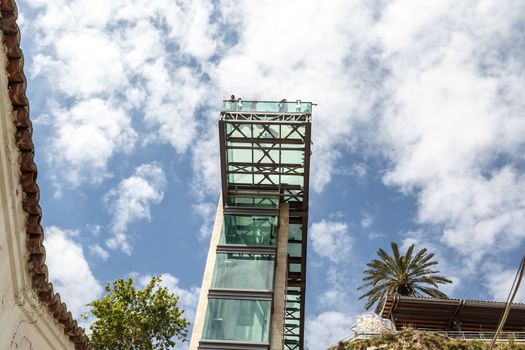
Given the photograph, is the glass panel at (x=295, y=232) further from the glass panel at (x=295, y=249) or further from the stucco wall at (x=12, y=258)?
the stucco wall at (x=12, y=258)

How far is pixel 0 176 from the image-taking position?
8242 mm

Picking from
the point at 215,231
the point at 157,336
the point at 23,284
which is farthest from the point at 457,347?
the point at 23,284

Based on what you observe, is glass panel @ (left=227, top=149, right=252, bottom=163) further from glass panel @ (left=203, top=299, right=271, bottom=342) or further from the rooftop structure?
glass panel @ (left=203, top=299, right=271, bottom=342)

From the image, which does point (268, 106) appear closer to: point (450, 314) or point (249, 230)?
point (249, 230)

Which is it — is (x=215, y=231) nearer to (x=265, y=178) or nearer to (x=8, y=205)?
(x=265, y=178)

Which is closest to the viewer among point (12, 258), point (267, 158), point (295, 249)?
point (12, 258)

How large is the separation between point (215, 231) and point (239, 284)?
399 centimetres

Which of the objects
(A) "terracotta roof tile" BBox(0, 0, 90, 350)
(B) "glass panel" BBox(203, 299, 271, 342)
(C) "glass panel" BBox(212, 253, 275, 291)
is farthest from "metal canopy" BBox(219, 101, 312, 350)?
(A) "terracotta roof tile" BBox(0, 0, 90, 350)

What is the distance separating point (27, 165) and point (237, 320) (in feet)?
53.7

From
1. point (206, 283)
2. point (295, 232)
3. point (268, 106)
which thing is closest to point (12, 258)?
point (206, 283)

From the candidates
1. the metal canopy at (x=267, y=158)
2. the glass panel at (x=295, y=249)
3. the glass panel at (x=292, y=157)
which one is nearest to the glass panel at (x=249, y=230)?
the metal canopy at (x=267, y=158)

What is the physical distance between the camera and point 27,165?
878 centimetres

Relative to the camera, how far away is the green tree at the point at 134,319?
2750 cm

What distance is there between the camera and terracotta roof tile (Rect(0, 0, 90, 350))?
784 centimetres
